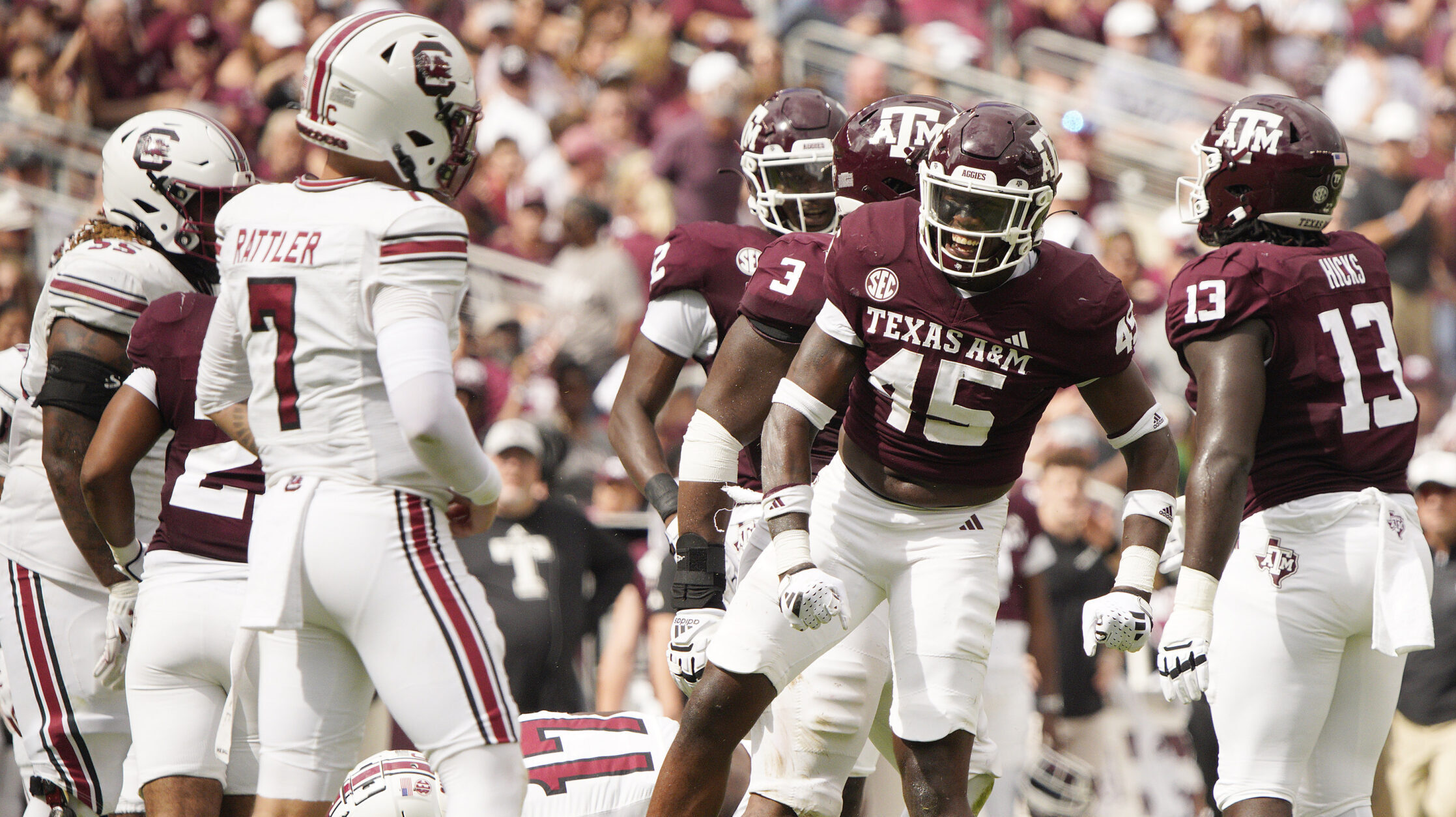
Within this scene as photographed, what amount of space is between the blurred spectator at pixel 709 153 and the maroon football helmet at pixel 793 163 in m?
5.06

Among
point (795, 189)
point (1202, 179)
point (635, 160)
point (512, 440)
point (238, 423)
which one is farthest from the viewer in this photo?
point (635, 160)

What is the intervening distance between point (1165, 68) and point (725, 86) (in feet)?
10.9

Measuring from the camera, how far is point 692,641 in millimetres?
4270

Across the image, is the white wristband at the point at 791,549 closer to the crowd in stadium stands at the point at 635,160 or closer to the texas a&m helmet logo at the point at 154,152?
the texas a&m helmet logo at the point at 154,152

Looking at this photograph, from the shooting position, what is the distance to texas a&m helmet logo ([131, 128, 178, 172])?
178 inches

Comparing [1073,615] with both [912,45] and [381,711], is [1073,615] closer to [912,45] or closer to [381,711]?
[381,711]

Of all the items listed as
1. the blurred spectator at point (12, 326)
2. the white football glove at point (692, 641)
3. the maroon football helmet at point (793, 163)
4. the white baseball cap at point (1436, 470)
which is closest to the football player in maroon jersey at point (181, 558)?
the white football glove at point (692, 641)

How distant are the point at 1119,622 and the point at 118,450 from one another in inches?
100

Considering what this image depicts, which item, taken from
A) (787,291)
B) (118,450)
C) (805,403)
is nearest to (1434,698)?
(787,291)

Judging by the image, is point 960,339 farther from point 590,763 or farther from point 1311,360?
point 590,763

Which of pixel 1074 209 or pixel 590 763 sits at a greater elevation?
pixel 1074 209

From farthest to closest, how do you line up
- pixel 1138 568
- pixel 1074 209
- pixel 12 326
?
pixel 1074 209 < pixel 12 326 < pixel 1138 568

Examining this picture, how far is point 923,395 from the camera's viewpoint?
3.88 metres

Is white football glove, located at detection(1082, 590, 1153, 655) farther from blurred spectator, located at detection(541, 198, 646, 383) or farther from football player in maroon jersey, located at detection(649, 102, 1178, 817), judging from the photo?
blurred spectator, located at detection(541, 198, 646, 383)
